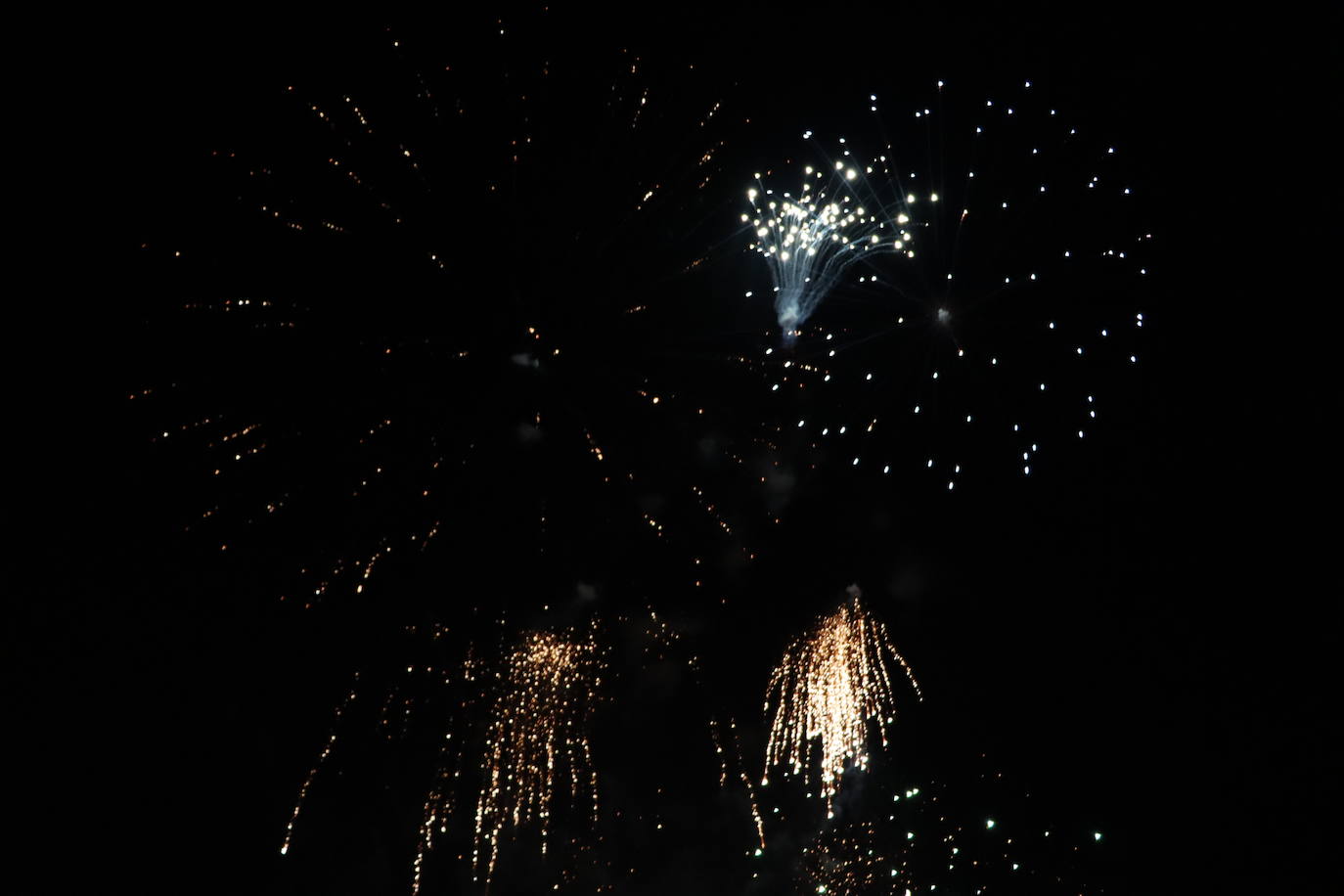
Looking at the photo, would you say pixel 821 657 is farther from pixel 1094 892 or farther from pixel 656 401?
pixel 1094 892

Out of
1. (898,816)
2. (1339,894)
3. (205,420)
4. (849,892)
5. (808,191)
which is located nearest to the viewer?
(808,191)

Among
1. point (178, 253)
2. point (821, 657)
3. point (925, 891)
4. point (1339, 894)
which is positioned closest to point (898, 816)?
point (925, 891)

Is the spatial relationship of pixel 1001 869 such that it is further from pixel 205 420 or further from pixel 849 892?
pixel 205 420

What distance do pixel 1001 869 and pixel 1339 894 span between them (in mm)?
3327

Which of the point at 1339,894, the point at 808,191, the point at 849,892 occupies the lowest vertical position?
the point at 1339,894

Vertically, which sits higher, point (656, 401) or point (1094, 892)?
point (656, 401)

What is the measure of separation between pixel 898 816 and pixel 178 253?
9.74 meters

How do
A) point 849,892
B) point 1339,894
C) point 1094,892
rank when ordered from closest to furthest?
point 1339,894 → point 1094,892 → point 849,892

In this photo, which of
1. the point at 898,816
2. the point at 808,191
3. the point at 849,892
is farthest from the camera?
the point at 849,892

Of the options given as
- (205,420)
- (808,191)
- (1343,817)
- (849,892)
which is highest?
(808,191)

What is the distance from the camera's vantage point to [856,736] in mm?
7863

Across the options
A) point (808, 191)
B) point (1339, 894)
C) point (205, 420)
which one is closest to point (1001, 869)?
point (1339, 894)

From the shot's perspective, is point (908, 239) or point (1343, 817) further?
point (1343, 817)

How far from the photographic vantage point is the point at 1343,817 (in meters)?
7.84
